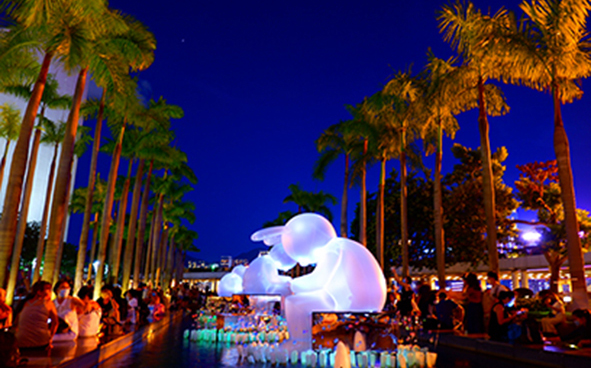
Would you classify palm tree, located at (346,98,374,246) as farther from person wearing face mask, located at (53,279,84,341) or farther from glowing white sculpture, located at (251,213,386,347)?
person wearing face mask, located at (53,279,84,341)

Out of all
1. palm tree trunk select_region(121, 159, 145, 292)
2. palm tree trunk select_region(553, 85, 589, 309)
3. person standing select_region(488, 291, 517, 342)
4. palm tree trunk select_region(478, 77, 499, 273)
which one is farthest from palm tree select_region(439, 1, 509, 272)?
palm tree trunk select_region(121, 159, 145, 292)

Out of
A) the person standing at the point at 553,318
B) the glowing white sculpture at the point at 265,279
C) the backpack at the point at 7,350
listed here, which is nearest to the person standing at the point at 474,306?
the person standing at the point at 553,318

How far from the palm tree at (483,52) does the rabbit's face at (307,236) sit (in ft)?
25.5

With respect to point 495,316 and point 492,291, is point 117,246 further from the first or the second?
point 495,316

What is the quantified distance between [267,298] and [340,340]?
9365mm

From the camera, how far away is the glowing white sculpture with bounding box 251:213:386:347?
9594 mm

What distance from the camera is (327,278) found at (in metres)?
9.91

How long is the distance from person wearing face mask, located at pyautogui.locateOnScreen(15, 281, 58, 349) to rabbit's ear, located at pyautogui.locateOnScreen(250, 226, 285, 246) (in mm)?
5021

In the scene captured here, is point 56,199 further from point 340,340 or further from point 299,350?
point 340,340

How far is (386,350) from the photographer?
27.9 feet

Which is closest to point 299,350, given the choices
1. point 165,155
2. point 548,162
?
point 165,155

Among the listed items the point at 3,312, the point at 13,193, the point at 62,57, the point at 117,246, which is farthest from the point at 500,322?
the point at 117,246

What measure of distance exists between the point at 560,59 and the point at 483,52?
7.98 feet

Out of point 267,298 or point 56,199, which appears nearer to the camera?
point 56,199
